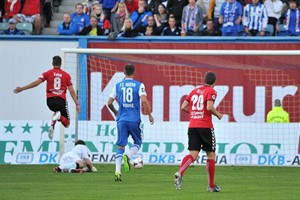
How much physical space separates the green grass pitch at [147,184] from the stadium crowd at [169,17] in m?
5.76

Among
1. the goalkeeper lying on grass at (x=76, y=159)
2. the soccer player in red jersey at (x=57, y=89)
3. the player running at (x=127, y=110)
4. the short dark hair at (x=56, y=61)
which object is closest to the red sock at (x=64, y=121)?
the soccer player in red jersey at (x=57, y=89)

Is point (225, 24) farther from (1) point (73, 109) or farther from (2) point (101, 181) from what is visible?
(2) point (101, 181)

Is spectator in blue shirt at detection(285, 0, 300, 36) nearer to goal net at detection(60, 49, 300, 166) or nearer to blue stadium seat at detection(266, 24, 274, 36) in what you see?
blue stadium seat at detection(266, 24, 274, 36)

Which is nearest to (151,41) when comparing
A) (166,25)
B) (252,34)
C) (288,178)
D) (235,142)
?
(166,25)

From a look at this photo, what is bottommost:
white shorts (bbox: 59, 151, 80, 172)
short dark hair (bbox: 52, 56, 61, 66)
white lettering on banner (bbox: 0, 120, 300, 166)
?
white shorts (bbox: 59, 151, 80, 172)

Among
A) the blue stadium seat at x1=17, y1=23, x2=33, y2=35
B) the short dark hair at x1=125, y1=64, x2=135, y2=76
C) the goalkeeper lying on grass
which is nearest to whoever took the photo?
the short dark hair at x1=125, y1=64, x2=135, y2=76

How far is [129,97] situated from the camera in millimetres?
19266

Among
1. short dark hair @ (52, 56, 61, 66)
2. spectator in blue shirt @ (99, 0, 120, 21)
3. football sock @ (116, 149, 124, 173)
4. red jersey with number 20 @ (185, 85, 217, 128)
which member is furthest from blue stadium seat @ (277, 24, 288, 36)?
red jersey with number 20 @ (185, 85, 217, 128)

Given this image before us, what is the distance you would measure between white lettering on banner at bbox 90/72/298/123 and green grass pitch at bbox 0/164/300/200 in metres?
4.30

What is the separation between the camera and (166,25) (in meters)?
29.2

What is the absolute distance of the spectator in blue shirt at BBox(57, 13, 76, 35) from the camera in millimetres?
29109

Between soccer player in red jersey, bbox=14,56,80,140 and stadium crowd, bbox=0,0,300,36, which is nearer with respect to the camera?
soccer player in red jersey, bbox=14,56,80,140

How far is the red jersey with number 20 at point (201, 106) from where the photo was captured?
16.9 meters

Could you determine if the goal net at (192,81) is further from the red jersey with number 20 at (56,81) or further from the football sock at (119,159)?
the football sock at (119,159)
